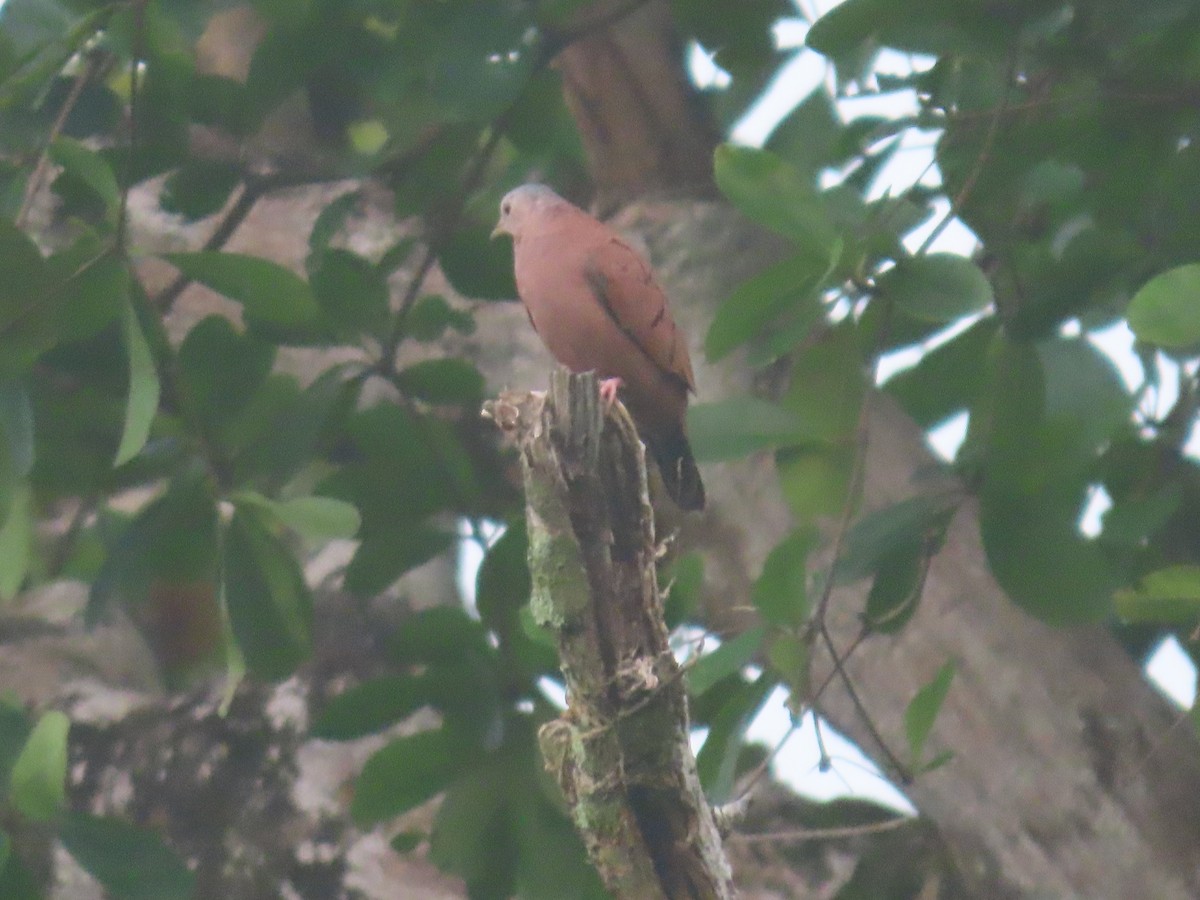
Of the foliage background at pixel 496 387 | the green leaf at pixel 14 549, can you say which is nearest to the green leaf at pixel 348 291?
the foliage background at pixel 496 387

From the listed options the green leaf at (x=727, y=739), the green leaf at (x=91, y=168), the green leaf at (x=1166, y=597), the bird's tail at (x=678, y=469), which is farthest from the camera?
the bird's tail at (x=678, y=469)

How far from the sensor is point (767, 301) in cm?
248

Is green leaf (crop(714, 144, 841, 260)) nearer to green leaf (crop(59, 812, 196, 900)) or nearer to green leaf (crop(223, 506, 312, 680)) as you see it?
green leaf (crop(223, 506, 312, 680))

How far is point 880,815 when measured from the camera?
3.26m

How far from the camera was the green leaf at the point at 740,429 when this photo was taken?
2697mm

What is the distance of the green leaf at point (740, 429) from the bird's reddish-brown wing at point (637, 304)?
0.17m

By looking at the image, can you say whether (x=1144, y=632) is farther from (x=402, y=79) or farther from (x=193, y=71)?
(x=193, y=71)

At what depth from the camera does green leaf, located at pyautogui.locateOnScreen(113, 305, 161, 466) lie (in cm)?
241

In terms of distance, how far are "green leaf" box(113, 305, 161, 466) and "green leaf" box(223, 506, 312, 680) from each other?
35cm

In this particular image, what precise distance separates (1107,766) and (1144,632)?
2.06 feet

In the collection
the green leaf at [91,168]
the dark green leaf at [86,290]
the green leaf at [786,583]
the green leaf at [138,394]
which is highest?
the green leaf at [91,168]

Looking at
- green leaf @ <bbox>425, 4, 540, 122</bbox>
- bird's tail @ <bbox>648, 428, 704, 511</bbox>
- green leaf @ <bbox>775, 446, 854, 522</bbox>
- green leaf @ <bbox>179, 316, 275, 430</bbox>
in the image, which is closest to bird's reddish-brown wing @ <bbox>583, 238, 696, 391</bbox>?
bird's tail @ <bbox>648, 428, 704, 511</bbox>

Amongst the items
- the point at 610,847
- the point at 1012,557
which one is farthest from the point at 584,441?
the point at 1012,557

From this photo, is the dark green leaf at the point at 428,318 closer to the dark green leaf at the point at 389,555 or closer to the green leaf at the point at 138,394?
the dark green leaf at the point at 389,555
